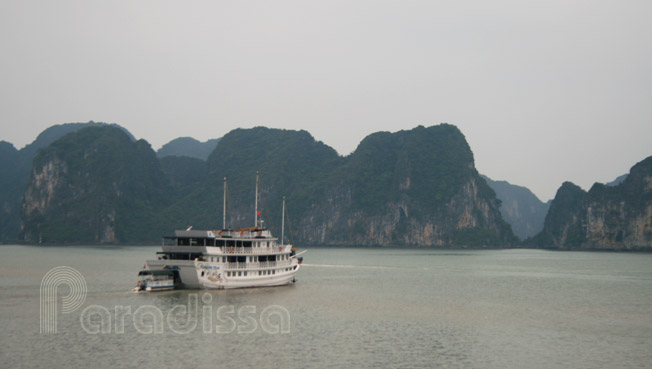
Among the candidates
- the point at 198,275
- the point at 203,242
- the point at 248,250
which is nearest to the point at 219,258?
the point at 203,242

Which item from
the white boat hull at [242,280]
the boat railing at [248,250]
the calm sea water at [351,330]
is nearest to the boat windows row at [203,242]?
the boat railing at [248,250]

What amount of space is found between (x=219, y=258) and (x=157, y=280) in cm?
604

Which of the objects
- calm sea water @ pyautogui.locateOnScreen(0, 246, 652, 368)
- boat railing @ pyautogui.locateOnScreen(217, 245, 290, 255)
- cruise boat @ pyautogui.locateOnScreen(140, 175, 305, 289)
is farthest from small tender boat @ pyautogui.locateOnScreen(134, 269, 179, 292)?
boat railing @ pyautogui.locateOnScreen(217, 245, 290, 255)

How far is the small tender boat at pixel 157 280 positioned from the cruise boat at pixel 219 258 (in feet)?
1.89

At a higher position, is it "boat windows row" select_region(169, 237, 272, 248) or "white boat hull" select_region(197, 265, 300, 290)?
"boat windows row" select_region(169, 237, 272, 248)

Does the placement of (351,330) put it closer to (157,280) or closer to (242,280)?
(242,280)

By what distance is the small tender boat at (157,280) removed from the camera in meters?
55.3

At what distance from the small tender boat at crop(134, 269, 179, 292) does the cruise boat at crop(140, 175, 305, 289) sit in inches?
22.7

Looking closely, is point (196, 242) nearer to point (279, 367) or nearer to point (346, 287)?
point (346, 287)

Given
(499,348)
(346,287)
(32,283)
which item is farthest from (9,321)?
(346,287)

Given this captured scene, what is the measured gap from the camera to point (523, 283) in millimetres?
77562

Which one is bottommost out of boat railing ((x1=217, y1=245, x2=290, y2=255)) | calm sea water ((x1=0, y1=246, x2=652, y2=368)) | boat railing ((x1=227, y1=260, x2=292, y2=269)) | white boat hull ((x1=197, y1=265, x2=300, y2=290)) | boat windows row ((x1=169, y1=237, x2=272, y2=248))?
calm sea water ((x1=0, y1=246, x2=652, y2=368))

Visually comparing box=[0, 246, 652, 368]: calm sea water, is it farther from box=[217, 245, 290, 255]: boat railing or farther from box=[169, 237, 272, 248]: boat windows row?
box=[169, 237, 272, 248]: boat windows row

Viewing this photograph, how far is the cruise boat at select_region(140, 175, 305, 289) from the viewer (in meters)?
55.7
